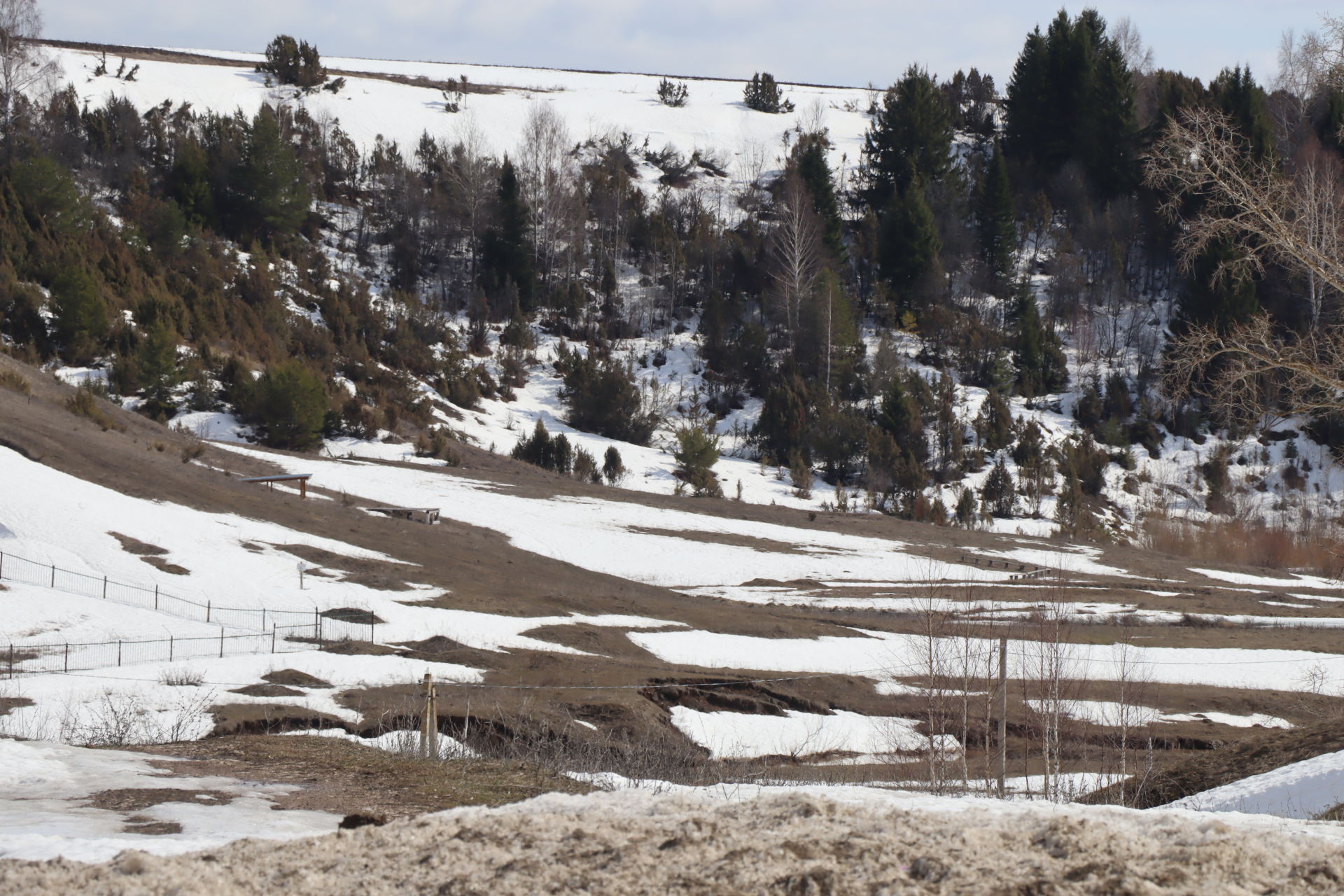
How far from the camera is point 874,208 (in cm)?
7244

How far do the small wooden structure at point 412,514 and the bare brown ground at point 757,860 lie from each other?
92.6 ft

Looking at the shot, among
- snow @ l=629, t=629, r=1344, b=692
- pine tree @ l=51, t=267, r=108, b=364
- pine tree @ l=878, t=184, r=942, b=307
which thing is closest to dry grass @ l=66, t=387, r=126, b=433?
pine tree @ l=51, t=267, r=108, b=364

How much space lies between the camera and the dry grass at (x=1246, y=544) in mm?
43250

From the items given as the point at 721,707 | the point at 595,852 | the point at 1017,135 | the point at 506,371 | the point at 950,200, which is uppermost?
the point at 1017,135

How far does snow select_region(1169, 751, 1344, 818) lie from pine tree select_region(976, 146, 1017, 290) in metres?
60.4

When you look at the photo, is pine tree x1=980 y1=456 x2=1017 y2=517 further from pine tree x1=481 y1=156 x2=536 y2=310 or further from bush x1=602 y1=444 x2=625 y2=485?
pine tree x1=481 y1=156 x2=536 y2=310

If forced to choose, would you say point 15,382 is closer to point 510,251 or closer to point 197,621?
point 197,621

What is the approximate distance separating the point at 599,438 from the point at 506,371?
772 cm

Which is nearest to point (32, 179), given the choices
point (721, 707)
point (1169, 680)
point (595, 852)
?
point (721, 707)

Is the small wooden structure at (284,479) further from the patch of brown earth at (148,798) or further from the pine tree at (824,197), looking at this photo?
the pine tree at (824,197)

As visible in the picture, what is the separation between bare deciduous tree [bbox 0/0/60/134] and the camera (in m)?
58.3

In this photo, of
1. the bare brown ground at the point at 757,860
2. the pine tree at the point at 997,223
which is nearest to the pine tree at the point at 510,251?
the pine tree at the point at 997,223

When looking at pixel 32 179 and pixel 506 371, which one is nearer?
pixel 32 179

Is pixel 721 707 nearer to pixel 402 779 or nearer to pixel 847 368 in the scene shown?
pixel 402 779
